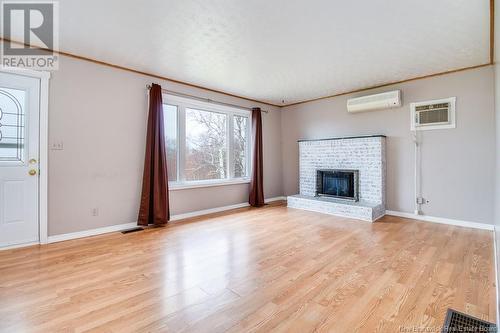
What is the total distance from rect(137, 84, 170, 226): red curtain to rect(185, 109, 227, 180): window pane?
0.66 m

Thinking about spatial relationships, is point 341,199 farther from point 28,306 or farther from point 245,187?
point 28,306

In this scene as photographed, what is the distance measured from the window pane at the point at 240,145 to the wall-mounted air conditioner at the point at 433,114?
10.6 ft

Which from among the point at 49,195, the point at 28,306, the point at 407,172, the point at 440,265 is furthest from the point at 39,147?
the point at 407,172

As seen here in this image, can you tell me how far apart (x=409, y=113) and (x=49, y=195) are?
5.58 m

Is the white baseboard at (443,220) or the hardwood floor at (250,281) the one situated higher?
the white baseboard at (443,220)

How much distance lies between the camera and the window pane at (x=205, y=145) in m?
4.65

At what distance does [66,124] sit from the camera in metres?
3.24

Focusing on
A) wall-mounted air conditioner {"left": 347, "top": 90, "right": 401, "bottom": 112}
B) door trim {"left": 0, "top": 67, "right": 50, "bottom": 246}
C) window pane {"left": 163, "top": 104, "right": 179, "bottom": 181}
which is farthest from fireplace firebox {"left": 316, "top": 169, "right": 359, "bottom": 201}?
door trim {"left": 0, "top": 67, "right": 50, "bottom": 246}

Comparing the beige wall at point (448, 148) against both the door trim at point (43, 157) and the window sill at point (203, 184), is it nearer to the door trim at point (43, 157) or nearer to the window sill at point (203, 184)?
the window sill at point (203, 184)

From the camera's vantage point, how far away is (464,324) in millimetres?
1575

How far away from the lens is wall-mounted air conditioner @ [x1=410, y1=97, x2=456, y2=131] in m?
3.89

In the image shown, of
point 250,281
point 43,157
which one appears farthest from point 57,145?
point 250,281

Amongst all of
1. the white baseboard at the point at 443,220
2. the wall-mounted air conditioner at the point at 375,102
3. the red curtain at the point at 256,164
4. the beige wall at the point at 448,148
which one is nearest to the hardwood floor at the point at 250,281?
the white baseboard at the point at 443,220

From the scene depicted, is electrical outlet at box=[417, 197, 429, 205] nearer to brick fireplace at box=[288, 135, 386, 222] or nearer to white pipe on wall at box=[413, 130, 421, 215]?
white pipe on wall at box=[413, 130, 421, 215]
